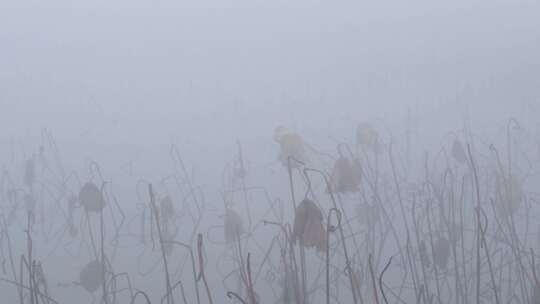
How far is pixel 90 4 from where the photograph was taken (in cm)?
593

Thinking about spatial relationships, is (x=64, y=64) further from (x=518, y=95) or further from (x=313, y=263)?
(x=313, y=263)

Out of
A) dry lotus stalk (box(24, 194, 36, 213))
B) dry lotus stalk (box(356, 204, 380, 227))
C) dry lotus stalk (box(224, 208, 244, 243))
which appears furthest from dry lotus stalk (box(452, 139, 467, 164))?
dry lotus stalk (box(24, 194, 36, 213))

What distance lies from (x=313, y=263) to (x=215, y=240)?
0.26 metres

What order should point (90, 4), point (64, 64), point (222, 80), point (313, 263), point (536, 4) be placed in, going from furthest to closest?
point (90, 4), point (536, 4), point (64, 64), point (222, 80), point (313, 263)

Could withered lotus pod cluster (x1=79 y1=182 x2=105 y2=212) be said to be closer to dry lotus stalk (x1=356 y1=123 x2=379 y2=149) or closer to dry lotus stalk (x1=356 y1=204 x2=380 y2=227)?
dry lotus stalk (x1=356 y1=204 x2=380 y2=227)

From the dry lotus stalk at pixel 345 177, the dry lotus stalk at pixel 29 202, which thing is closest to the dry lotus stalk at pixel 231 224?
the dry lotus stalk at pixel 345 177

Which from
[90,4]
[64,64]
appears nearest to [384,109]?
[64,64]

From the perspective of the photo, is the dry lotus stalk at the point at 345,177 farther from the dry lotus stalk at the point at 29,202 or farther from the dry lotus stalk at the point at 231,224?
the dry lotus stalk at the point at 29,202

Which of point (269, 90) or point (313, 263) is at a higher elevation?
point (269, 90)

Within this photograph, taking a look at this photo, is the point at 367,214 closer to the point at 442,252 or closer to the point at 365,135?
the point at 442,252

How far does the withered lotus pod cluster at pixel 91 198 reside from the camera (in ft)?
4.48

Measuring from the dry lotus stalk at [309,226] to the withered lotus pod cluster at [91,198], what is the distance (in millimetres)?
579

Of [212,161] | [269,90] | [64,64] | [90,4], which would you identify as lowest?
[212,161]

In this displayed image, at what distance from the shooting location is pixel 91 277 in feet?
4.30
